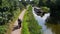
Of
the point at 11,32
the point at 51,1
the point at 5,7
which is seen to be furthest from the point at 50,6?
the point at 11,32

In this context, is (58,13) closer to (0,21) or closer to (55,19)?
(55,19)

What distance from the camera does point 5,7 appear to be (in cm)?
653

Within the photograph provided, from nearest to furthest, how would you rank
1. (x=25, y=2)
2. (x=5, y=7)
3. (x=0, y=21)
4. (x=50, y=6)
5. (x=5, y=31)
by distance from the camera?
(x=5, y=31)
(x=0, y=21)
(x=5, y=7)
(x=25, y=2)
(x=50, y=6)

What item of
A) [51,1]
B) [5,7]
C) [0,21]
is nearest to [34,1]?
[51,1]

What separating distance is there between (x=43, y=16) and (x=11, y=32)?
4694 millimetres

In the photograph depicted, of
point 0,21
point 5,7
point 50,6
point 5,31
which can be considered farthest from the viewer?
point 50,6

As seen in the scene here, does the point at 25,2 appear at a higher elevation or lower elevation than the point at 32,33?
higher

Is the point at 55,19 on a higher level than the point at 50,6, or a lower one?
lower

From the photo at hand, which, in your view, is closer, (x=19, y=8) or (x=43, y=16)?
(x=19, y=8)

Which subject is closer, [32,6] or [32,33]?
[32,33]

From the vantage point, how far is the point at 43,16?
33.7 ft

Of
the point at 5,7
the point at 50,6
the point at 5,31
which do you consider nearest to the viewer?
the point at 5,31

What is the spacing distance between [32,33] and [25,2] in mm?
3544

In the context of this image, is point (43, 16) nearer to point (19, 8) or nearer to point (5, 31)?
point (19, 8)
